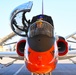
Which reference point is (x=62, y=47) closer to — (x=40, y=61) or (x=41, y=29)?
(x=41, y=29)

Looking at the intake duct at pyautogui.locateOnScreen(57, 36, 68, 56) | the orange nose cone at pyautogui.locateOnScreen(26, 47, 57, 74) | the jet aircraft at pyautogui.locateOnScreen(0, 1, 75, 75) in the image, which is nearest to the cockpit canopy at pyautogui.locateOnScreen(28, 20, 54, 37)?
the jet aircraft at pyautogui.locateOnScreen(0, 1, 75, 75)

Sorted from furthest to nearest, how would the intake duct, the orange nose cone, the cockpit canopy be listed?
the intake duct, the cockpit canopy, the orange nose cone

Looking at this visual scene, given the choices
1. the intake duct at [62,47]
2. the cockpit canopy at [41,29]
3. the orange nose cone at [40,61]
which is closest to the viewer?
the orange nose cone at [40,61]

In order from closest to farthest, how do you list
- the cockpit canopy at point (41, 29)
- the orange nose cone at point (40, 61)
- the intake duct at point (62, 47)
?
the orange nose cone at point (40, 61)
the cockpit canopy at point (41, 29)
the intake duct at point (62, 47)

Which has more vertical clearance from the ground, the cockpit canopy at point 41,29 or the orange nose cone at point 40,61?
the cockpit canopy at point 41,29

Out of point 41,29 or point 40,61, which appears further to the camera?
point 41,29

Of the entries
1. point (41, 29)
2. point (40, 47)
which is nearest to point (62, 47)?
point (41, 29)

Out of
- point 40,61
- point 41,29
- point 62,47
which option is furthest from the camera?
point 62,47

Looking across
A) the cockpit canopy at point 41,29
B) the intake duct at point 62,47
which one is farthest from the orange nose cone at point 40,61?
the intake duct at point 62,47

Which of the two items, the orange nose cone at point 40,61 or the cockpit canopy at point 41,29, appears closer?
the orange nose cone at point 40,61

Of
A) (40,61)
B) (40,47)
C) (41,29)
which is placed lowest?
(40,61)

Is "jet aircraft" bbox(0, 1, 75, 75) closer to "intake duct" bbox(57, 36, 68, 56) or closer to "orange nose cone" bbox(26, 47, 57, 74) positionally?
"orange nose cone" bbox(26, 47, 57, 74)

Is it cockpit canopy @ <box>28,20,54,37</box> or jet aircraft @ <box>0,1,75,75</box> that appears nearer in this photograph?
jet aircraft @ <box>0,1,75,75</box>

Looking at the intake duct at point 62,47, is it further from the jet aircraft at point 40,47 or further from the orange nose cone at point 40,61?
the orange nose cone at point 40,61
